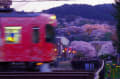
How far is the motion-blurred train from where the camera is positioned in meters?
13.8

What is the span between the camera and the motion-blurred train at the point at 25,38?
13.8 metres

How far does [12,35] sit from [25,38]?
0.67m

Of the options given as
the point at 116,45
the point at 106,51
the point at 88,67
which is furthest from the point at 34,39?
the point at 106,51

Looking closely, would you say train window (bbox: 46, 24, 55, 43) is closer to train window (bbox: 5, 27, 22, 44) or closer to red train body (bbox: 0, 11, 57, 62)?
red train body (bbox: 0, 11, 57, 62)

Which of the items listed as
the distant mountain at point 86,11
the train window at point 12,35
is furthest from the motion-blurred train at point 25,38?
the distant mountain at point 86,11

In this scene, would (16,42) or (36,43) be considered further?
(36,43)

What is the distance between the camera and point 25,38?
1384 cm

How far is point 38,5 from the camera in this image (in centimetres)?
2784

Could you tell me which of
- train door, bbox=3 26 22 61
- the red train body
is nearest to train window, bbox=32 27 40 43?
the red train body

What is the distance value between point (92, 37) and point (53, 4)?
573cm

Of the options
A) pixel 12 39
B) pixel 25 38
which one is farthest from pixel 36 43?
pixel 12 39

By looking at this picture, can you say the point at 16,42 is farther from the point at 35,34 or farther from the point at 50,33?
the point at 50,33

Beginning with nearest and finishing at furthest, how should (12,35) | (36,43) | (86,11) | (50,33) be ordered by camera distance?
(12,35) < (36,43) < (50,33) < (86,11)

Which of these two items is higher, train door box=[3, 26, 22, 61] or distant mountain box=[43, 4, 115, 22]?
distant mountain box=[43, 4, 115, 22]
